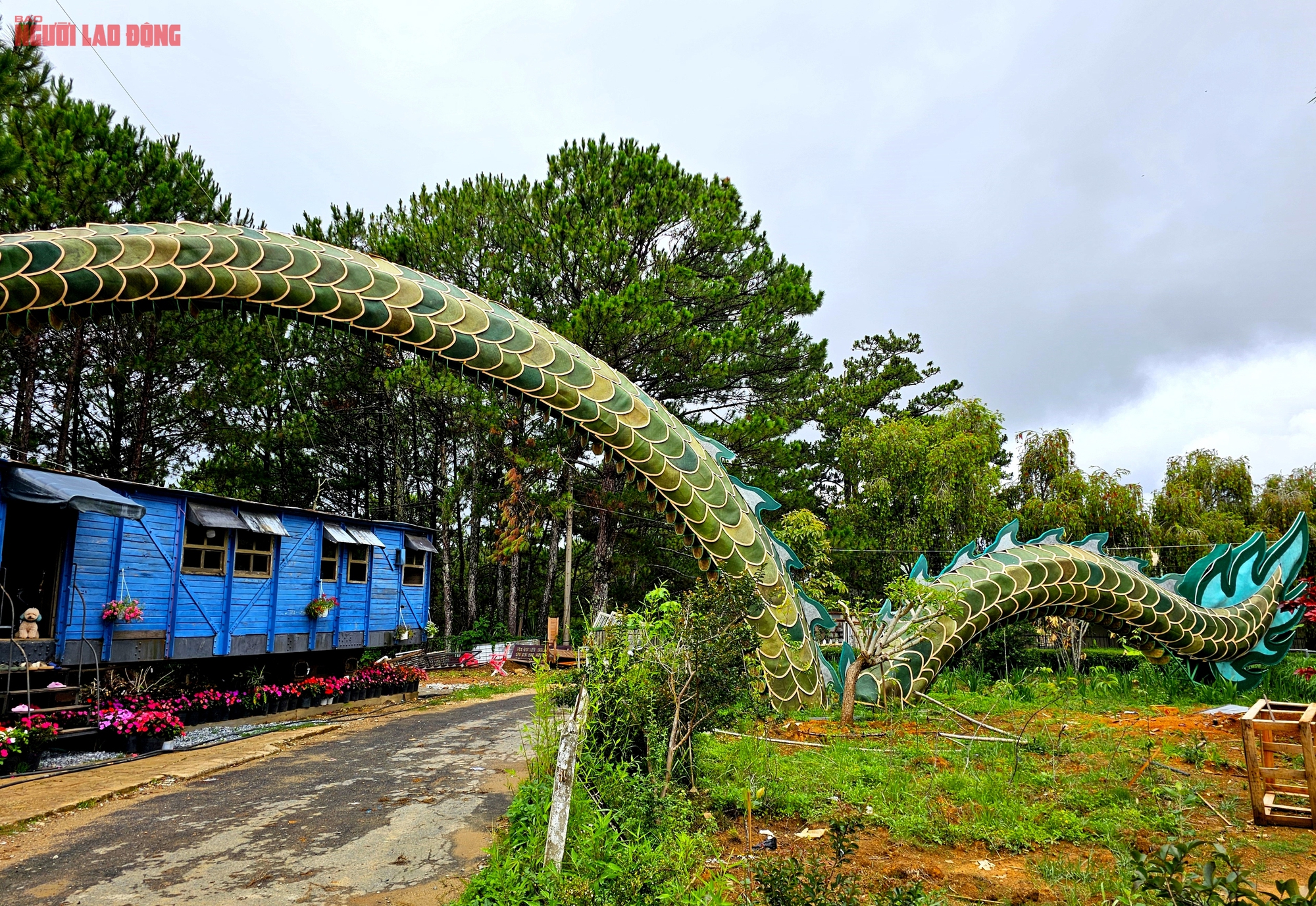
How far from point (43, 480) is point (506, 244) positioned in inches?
540

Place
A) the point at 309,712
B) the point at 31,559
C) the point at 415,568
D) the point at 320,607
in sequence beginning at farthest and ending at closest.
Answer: the point at 415,568 < the point at 320,607 < the point at 309,712 < the point at 31,559

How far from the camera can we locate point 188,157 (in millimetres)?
17703

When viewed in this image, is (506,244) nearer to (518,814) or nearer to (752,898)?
(518,814)

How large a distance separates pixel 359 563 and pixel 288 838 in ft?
30.0

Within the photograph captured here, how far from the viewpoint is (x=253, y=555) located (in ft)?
38.7

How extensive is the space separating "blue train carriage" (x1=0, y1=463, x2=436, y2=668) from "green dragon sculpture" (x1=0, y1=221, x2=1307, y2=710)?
132 inches

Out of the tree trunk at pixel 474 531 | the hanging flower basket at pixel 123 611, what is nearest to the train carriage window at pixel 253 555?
the hanging flower basket at pixel 123 611

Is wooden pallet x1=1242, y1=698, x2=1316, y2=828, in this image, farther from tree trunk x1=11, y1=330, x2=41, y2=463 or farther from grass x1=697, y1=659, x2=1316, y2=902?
tree trunk x1=11, y1=330, x2=41, y2=463

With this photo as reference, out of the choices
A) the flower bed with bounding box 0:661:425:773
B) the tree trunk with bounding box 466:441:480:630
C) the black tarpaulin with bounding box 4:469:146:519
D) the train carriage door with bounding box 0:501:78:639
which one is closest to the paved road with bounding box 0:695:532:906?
the flower bed with bounding box 0:661:425:773

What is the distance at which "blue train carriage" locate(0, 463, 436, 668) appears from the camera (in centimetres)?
923

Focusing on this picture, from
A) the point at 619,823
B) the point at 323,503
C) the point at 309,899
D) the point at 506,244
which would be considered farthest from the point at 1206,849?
the point at 323,503

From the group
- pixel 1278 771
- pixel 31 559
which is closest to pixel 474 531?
pixel 31 559

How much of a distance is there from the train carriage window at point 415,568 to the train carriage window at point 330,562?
6.25 ft

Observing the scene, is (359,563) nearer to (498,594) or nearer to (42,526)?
(42,526)
